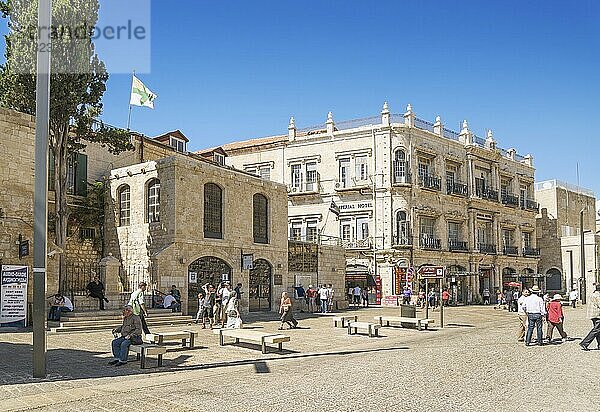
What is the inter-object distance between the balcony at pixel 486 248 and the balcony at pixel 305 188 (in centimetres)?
1417

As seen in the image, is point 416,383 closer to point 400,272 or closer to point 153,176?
point 153,176

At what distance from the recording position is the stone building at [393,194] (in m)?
43.4

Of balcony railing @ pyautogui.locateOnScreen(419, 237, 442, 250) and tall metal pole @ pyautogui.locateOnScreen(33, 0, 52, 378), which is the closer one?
tall metal pole @ pyautogui.locateOnScreen(33, 0, 52, 378)

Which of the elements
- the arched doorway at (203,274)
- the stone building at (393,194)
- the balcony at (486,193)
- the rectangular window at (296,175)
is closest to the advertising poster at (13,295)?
the arched doorway at (203,274)

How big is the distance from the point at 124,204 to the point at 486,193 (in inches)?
1266

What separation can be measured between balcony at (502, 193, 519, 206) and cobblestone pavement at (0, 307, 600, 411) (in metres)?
37.8

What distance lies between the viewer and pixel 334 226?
45344 mm

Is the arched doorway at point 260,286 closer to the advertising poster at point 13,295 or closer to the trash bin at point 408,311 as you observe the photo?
the trash bin at point 408,311

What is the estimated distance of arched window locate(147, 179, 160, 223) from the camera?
89.6ft

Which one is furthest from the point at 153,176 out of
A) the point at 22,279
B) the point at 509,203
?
the point at 509,203

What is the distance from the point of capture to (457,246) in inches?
1886

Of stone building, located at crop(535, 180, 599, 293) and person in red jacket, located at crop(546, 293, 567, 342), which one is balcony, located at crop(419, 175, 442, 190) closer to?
stone building, located at crop(535, 180, 599, 293)

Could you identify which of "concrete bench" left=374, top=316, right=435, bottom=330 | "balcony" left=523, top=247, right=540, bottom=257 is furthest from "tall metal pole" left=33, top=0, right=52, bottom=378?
"balcony" left=523, top=247, right=540, bottom=257

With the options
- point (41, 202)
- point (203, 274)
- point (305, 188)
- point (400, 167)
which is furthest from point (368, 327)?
point (305, 188)
